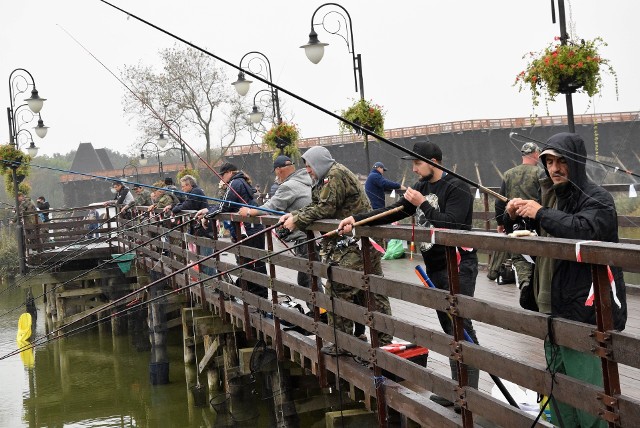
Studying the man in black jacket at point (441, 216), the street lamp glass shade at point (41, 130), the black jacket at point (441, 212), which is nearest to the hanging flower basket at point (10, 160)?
the street lamp glass shade at point (41, 130)

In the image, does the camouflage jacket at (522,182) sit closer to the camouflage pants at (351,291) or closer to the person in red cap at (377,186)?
the camouflage pants at (351,291)

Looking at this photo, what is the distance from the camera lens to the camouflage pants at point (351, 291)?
A: 691 centimetres

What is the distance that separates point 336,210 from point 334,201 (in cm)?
13

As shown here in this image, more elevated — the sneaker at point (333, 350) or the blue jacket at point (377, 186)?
the blue jacket at point (377, 186)

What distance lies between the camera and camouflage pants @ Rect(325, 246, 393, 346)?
22.7 ft

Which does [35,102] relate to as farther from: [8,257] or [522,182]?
[8,257]

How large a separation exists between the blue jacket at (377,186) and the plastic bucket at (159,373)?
16.0 ft

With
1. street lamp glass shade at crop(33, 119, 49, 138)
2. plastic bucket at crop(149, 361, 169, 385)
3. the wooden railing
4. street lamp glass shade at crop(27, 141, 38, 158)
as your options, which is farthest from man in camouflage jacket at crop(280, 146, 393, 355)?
street lamp glass shade at crop(27, 141, 38, 158)

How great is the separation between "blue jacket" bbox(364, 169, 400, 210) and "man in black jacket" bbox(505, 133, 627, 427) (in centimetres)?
884

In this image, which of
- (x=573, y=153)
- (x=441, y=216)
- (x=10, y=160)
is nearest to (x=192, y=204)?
(x=441, y=216)

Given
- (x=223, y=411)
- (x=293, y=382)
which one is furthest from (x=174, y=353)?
(x=293, y=382)

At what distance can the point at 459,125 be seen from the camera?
58.9 m

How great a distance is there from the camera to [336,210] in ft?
23.8

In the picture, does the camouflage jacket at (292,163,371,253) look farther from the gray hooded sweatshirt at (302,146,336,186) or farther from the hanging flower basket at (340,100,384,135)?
the hanging flower basket at (340,100,384,135)
